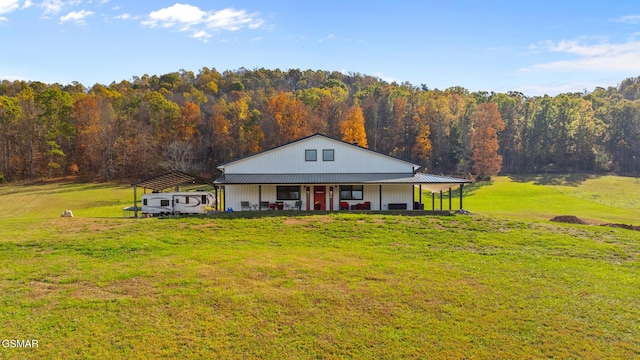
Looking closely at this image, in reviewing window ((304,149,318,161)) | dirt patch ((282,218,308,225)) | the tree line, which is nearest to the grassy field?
dirt patch ((282,218,308,225))

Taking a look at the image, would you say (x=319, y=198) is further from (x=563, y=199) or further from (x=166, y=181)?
(x=563, y=199)

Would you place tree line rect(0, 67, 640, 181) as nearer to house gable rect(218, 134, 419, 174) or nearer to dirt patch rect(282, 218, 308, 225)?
house gable rect(218, 134, 419, 174)

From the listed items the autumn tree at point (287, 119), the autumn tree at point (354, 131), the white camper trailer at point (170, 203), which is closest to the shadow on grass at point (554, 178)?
the autumn tree at point (354, 131)

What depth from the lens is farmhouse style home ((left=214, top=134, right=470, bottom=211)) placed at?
956 inches

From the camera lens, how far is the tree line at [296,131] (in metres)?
57.8

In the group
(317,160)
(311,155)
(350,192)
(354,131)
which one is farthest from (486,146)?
(311,155)

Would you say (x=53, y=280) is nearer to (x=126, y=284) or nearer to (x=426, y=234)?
(x=126, y=284)

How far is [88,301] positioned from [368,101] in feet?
211

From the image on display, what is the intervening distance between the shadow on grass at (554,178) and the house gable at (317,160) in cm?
3960

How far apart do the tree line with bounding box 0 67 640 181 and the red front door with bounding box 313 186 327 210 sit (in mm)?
26435

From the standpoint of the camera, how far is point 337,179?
24.3 m

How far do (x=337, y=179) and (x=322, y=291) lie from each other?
15.2m

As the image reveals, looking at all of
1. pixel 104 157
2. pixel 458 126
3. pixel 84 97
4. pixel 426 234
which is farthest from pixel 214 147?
pixel 426 234

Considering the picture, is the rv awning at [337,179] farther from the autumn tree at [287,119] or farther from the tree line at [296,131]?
the autumn tree at [287,119]
